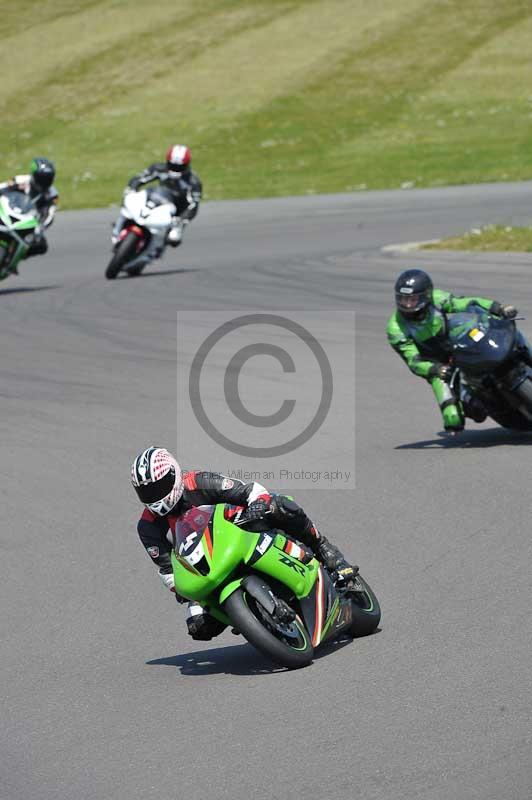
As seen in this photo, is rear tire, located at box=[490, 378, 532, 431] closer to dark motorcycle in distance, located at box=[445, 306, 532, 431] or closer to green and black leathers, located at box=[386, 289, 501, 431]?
dark motorcycle in distance, located at box=[445, 306, 532, 431]

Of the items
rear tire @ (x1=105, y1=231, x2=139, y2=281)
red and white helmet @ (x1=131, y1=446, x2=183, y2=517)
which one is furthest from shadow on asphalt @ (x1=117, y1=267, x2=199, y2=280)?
red and white helmet @ (x1=131, y1=446, x2=183, y2=517)

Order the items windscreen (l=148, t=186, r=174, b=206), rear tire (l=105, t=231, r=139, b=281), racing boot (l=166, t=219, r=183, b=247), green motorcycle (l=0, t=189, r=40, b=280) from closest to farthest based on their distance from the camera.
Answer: green motorcycle (l=0, t=189, r=40, b=280), rear tire (l=105, t=231, r=139, b=281), windscreen (l=148, t=186, r=174, b=206), racing boot (l=166, t=219, r=183, b=247)

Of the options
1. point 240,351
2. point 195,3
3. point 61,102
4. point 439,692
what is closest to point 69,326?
point 240,351

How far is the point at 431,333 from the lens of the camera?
11750 millimetres

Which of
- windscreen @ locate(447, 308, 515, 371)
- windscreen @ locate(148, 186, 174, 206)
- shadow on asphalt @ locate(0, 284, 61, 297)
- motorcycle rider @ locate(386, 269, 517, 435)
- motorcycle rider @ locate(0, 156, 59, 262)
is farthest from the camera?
windscreen @ locate(148, 186, 174, 206)

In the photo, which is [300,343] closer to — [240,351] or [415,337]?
[240,351]

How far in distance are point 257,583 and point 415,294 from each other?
17.5 feet

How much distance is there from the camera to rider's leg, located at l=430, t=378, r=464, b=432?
11.3 metres

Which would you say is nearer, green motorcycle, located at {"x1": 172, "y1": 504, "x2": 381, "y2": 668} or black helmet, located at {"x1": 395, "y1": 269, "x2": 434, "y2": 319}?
green motorcycle, located at {"x1": 172, "y1": 504, "x2": 381, "y2": 668}

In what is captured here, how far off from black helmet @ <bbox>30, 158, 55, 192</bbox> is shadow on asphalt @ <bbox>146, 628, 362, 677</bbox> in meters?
14.5

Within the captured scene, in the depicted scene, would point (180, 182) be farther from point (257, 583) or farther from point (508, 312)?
point (257, 583)

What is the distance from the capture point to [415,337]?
39.0 ft

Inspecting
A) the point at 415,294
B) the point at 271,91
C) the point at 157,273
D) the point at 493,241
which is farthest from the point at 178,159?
the point at 271,91
